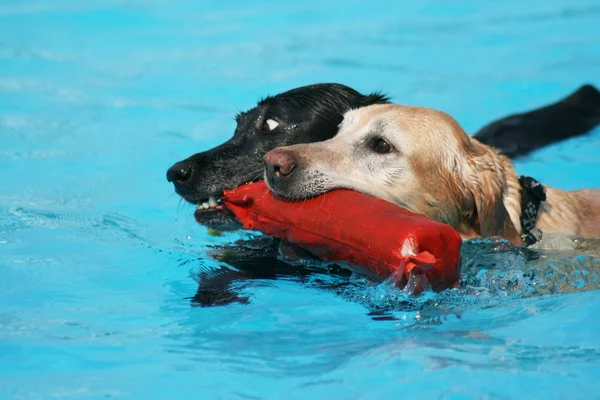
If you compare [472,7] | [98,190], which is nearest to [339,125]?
[98,190]

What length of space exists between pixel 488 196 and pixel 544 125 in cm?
336

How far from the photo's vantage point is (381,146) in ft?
15.5

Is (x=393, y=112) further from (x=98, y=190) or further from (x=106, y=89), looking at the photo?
(x=106, y=89)

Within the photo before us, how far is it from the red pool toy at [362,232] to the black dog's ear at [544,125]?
3348 millimetres

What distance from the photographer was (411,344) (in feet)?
13.2

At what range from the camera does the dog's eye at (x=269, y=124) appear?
5.36 m

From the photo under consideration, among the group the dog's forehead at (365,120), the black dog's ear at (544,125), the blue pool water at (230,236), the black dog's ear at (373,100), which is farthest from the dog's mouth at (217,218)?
the black dog's ear at (544,125)

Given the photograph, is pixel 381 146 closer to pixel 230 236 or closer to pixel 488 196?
pixel 488 196

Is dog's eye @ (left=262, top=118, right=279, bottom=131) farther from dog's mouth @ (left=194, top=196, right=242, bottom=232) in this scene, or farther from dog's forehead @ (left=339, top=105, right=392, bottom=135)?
dog's mouth @ (left=194, top=196, right=242, bottom=232)

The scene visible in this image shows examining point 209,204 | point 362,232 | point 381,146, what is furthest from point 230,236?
point 362,232

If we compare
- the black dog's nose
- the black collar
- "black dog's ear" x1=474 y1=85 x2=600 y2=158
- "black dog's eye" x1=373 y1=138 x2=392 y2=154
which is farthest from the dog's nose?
"black dog's ear" x1=474 y1=85 x2=600 y2=158

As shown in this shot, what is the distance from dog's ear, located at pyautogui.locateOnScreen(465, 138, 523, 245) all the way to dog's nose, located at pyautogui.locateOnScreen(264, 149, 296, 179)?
0.92 meters

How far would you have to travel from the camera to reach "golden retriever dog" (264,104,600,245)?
4559 mm

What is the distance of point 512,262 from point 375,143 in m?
0.94
